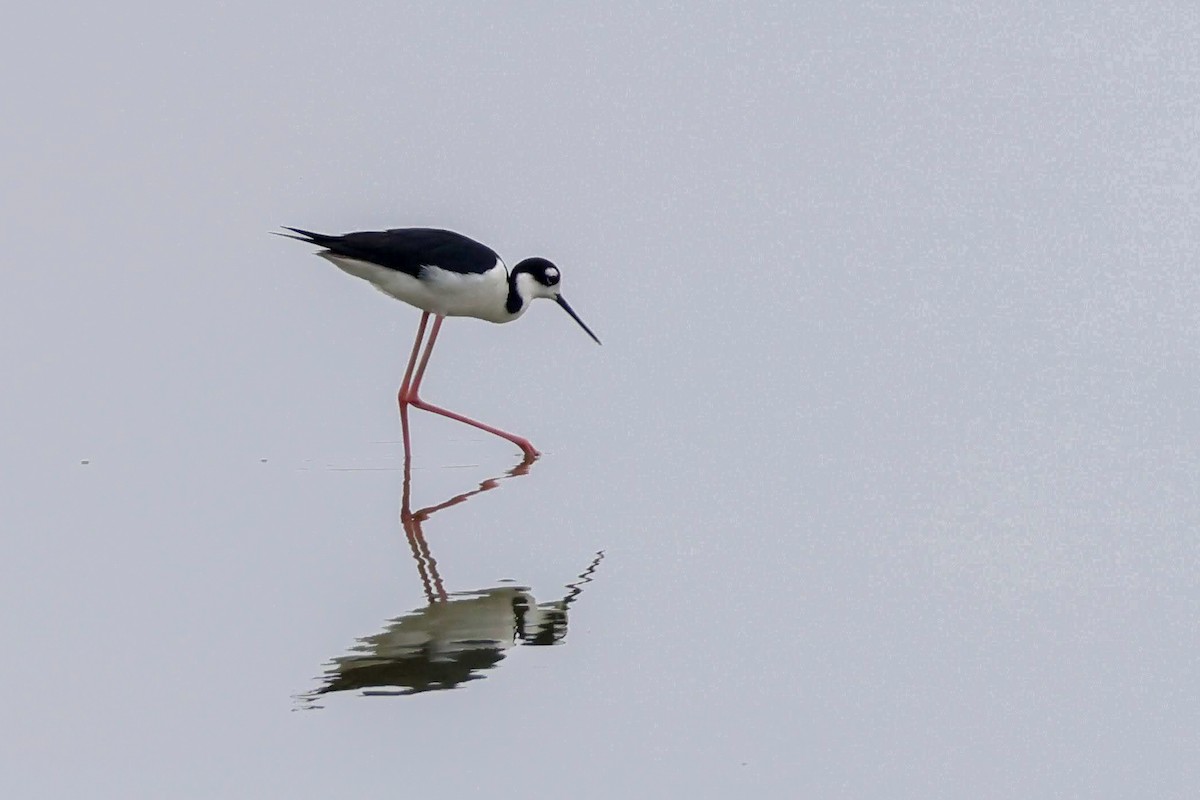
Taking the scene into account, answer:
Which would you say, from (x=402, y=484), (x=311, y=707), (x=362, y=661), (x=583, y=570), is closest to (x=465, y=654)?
(x=362, y=661)

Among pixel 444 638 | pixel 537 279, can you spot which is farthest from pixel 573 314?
pixel 444 638

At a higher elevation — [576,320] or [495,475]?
[576,320]

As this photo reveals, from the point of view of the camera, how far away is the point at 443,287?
8.70 metres

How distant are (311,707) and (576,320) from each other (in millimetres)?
5024

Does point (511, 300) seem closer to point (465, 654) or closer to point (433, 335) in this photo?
point (433, 335)

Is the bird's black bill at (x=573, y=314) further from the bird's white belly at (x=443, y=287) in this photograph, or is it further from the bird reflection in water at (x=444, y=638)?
the bird reflection in water at (x=444, y=638)

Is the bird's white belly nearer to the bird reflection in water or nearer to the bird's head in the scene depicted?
the bird's head

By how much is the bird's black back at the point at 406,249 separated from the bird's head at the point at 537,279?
16.6 inches

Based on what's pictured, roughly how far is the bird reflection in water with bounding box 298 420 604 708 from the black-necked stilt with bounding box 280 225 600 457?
253 centimetres

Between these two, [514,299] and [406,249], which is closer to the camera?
[406,249]

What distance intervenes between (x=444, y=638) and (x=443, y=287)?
11.8 ft

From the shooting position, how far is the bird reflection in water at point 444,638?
4910 mm

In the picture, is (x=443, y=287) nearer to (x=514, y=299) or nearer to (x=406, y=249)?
(x=406, y=249)

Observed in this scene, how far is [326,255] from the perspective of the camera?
8.56m
